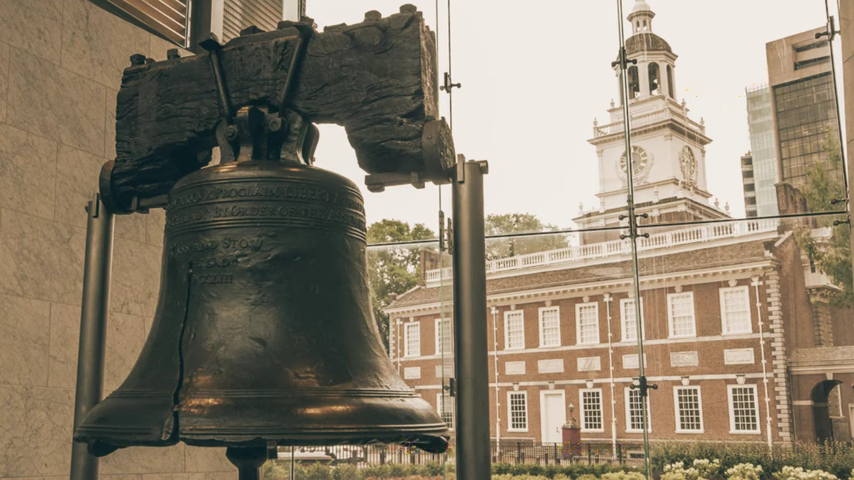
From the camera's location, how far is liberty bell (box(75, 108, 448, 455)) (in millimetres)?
1688

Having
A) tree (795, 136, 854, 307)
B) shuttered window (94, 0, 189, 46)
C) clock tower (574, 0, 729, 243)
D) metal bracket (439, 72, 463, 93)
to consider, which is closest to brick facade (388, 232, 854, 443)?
tree (795, 136, 854, 307)

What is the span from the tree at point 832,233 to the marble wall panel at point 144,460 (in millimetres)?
4019

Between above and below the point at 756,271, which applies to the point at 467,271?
below

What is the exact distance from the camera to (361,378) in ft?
5.86

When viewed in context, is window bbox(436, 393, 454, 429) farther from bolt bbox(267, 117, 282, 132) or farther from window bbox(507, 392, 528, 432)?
bolt bbox(267, 117, 282, 132)

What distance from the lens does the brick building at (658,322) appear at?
550cm

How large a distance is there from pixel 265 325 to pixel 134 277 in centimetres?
162

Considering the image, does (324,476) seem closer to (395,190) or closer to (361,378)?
(395,190)

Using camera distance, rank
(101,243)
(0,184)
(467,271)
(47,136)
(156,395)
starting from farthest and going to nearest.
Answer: (47,136), (0,184), (101,243), (467,271), (156,395)

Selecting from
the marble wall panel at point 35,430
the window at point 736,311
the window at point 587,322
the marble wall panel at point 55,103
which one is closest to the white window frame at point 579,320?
the window at point 587,322

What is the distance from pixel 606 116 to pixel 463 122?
1021mm

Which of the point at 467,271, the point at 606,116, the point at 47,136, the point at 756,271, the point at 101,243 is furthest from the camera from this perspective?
the point at 606,116

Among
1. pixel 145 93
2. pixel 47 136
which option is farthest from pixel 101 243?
pixel 47 136

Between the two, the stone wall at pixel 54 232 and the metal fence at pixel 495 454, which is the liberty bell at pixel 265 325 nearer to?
the stone wall at pixel 54 232
